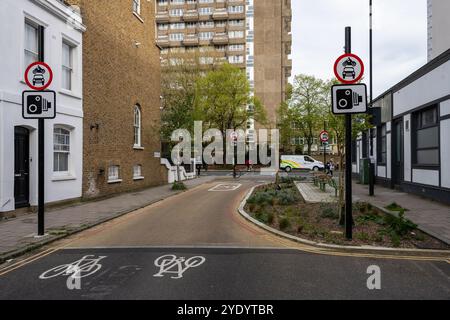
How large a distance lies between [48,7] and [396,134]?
1638 cm

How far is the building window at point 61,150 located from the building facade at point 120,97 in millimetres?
977

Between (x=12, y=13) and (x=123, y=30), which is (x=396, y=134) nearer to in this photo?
(x=123, y=30)

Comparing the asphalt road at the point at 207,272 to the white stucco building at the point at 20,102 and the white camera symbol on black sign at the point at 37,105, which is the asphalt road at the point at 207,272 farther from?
the white stucco building at the point at 20,102

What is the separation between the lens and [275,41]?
71.6 meters

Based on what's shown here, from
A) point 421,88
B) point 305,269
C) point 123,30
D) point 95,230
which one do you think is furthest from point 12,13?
point 421,88

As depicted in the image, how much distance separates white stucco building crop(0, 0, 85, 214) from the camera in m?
10.9

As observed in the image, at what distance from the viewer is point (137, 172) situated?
70.5 feet

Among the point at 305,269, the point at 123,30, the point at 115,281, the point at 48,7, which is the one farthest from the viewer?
the point at 123,30

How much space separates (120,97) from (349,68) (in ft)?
44.9

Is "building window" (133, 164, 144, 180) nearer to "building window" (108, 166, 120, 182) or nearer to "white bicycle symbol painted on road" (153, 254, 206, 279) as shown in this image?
"building window" (108, 166, 120, 182)

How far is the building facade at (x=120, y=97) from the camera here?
1602 centimetres

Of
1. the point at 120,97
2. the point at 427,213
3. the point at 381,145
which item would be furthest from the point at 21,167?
the point at 381,145

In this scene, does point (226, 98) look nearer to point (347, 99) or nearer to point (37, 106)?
point (37, 106)

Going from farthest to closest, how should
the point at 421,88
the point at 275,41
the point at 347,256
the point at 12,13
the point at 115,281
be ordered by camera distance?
the point at 275,41 → the point at 421,88 → the point at 12,13 → the point at 347,256 → the point at 115,281
